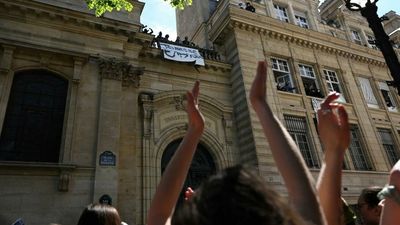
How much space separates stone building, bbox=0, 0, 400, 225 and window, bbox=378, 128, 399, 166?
0.27 feet

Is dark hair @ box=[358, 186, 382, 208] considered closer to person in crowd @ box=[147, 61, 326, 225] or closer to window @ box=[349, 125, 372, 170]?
person in crowd @ box=[147, 61, 326, 225]

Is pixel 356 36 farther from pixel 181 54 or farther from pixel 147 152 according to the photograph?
pixel 147 152

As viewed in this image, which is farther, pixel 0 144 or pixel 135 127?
pixel 135 127

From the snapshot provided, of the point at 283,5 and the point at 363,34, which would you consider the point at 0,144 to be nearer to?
the point at 283,5

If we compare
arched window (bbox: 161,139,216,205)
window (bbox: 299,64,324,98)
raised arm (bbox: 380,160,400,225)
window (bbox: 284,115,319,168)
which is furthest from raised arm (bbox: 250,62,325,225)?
window (bbox: 299,64,324,98)

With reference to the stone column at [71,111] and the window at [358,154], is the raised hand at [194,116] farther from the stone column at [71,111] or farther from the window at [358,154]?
the window at [358,154]

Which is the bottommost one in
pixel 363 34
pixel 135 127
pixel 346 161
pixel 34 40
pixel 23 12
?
pixel 346 161

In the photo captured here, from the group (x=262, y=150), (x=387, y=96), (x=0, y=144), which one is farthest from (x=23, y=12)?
(x=387, y=96)

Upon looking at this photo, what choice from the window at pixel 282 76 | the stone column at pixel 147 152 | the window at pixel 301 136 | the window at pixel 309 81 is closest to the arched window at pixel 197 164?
the stone column at pixel 147 152

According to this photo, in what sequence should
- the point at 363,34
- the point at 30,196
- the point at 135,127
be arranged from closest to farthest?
the point at 30,196 < the point at 135,127 < the point at 363,34

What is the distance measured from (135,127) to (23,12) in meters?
6.06

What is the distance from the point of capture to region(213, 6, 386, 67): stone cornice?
1569cm

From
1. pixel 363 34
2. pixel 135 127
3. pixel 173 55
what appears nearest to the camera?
pixel 135 127

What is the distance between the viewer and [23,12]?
1092cm
